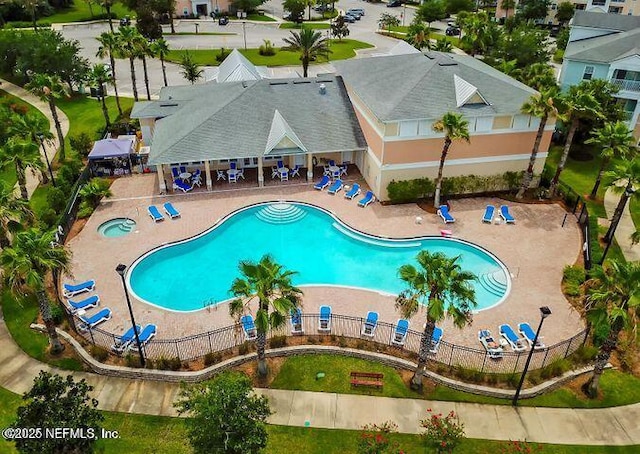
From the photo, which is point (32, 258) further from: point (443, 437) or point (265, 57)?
point (265, 57)

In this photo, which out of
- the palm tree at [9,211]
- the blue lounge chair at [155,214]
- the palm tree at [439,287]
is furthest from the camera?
the blue lounge chair at [155,214]

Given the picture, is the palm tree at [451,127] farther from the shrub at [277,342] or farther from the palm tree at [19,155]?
the palm tree at [19,155]

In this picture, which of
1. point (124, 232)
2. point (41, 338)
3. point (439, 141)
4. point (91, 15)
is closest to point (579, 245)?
point (439, 141)

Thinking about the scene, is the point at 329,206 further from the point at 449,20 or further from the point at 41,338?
the point at 449,20

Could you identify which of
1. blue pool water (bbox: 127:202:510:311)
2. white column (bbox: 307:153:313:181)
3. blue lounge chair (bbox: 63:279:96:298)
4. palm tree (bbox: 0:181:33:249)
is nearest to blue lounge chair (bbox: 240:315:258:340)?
blue pool water (bbox: 127:202:510:311)

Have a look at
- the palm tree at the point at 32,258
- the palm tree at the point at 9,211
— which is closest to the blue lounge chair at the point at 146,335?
the palm tree at the point at 32,258
